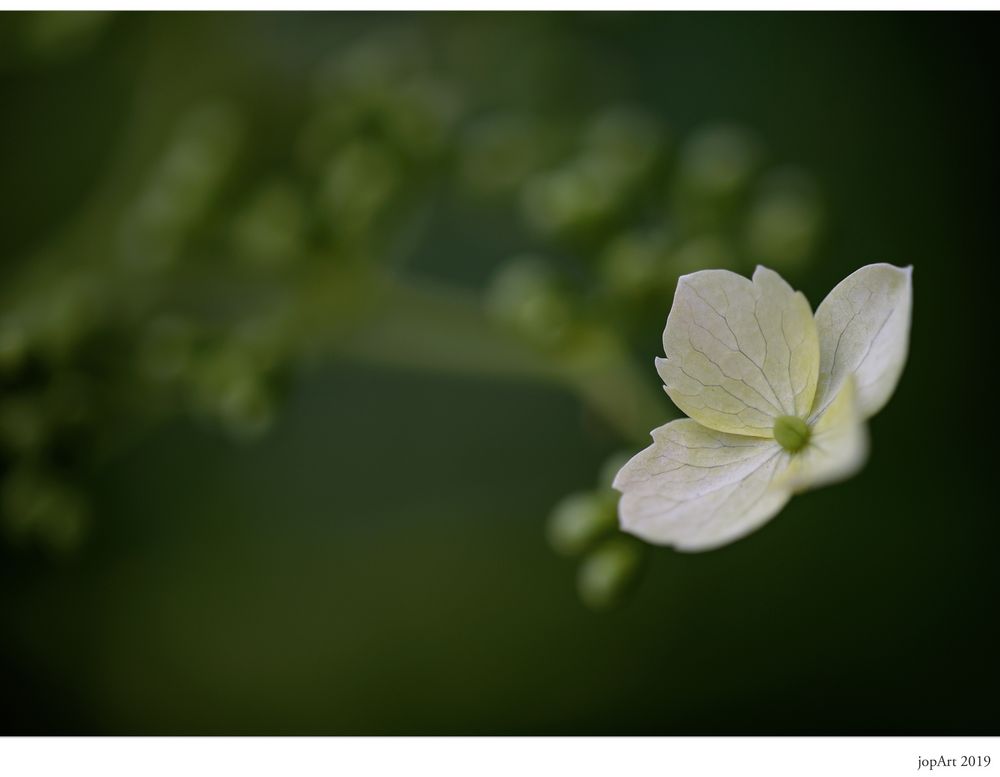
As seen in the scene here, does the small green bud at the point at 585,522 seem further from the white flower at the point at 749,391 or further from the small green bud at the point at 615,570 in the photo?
the white flower at the point at 749,391

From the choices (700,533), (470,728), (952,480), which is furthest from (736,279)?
(470,728)

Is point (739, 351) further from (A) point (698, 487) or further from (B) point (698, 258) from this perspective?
(B) point (698, 258)

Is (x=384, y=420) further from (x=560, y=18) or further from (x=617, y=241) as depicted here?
(x=560, y=18)

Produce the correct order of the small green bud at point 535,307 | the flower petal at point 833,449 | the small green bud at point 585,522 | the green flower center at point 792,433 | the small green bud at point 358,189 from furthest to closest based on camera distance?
the small green bud at point 358,189, the small green bud at point 535,307, the small green bud at point 585,522, the green flower center at point 792,433, the flower petal at point 833,449

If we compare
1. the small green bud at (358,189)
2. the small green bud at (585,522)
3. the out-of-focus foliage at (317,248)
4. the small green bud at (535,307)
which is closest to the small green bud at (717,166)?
the out-of-focus foliage at (317,248)

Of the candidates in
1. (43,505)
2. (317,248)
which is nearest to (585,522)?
(317,248)

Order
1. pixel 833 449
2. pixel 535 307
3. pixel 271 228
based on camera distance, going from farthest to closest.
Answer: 1. pixel 271 228
2. pixel 535 307
3. pixel 833 449
